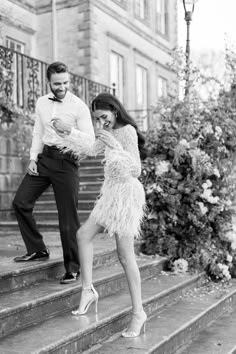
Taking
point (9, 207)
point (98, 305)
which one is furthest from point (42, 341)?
point (9, 207)

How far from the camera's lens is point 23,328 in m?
3.90

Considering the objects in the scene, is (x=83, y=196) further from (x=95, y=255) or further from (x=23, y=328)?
(x=23, y=328)

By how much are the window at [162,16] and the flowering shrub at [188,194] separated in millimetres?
15880

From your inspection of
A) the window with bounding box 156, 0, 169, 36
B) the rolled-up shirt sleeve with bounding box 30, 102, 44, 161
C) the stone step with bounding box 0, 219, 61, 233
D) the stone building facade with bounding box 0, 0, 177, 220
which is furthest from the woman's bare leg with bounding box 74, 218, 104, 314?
the window with bounding box 156, 0, 169, 36

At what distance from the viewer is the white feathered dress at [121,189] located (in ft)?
13.1

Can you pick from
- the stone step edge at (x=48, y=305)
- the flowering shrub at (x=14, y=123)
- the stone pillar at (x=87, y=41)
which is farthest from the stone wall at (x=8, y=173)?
the stone pillar at (x=87, y=41)

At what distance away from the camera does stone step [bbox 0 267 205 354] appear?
3.56m

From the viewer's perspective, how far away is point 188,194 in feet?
22.0

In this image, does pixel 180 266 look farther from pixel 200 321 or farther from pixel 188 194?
pixel 200 321

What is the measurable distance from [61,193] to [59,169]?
0.70 feet

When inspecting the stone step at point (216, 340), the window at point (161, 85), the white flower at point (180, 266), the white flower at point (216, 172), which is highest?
the window at point (161, 85)

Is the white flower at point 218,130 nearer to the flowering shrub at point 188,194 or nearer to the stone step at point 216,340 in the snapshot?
the flowering shrub at point 188,194

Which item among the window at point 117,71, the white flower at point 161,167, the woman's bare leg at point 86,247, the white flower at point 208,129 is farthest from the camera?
the window at point 117,71

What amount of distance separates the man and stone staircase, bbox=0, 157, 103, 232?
3513mm
